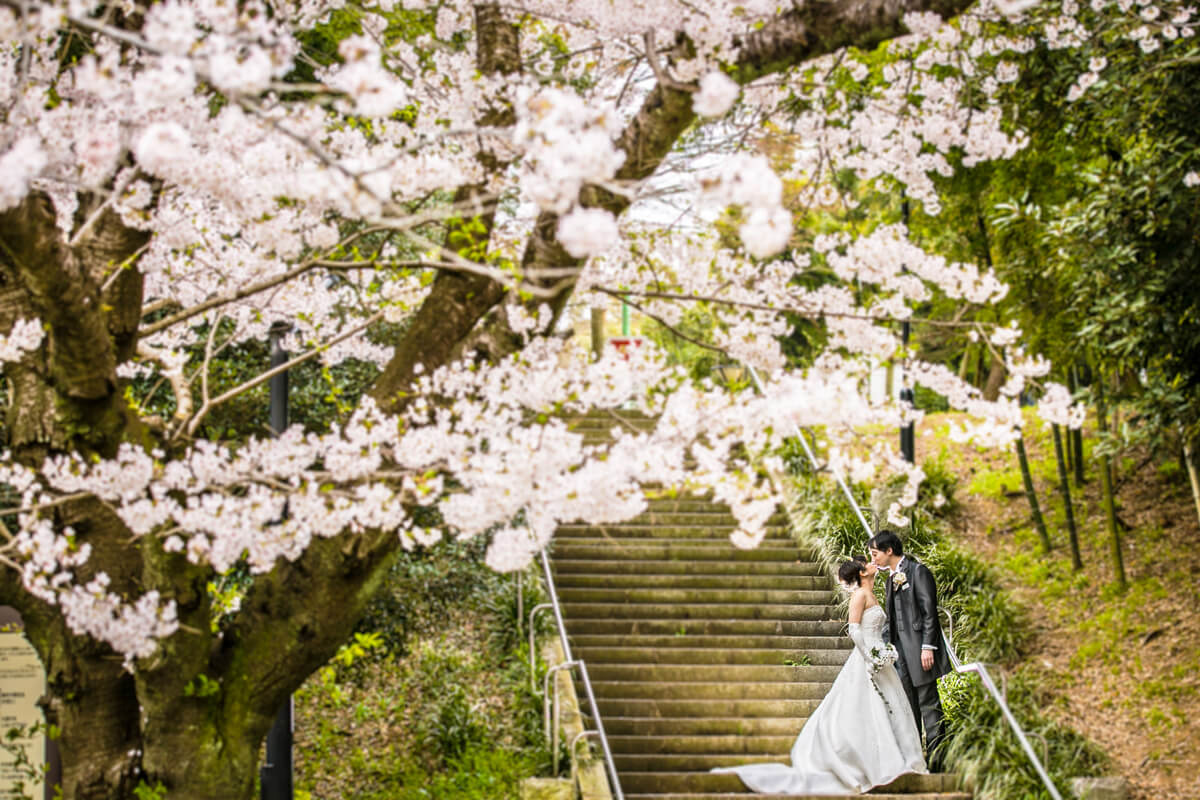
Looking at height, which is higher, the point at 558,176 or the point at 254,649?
the point at 558,176

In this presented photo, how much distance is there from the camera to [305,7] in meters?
5.28

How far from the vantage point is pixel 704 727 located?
7207 millimetres

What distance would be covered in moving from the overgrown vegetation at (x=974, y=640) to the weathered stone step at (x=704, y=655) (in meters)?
1.04

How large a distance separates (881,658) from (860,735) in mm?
493

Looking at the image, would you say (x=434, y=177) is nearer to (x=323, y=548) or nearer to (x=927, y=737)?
(x=323, y=548)

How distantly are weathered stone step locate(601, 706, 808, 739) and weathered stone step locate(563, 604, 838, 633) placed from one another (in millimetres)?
1382

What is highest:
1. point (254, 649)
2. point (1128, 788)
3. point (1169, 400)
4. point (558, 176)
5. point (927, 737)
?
point (1169, 400)

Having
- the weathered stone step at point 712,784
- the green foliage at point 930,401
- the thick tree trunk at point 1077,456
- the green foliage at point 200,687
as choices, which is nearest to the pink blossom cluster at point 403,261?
the green foliage at point 200,687

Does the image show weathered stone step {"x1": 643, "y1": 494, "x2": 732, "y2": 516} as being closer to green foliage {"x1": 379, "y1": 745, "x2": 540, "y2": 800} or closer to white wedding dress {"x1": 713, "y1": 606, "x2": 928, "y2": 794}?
green foliage {"x1": 379, "y1": 745, "x2": 540, "y2": 800}

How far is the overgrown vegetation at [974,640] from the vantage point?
250 inches

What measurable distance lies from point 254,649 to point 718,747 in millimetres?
Answer: 3968

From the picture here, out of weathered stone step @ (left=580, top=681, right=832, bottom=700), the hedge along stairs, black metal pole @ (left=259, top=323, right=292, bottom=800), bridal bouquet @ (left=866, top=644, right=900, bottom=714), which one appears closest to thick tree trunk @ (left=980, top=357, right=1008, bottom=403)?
the hedge along stairs

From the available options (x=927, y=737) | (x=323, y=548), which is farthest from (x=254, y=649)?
(x=927, y=737)

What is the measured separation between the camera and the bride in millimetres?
6246
